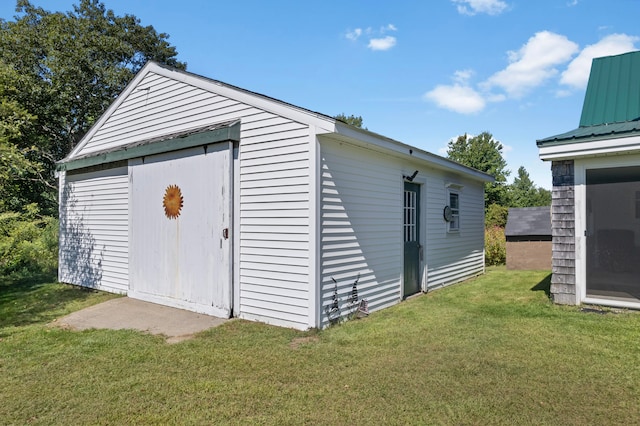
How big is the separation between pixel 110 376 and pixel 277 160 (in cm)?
322

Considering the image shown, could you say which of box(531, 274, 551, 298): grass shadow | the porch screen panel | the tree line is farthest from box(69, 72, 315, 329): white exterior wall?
the tree line

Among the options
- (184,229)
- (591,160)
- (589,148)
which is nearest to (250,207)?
(184,229)

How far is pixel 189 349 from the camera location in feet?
14.5

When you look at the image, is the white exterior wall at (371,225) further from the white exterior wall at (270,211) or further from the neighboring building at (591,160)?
the neighboring building at (591,160)

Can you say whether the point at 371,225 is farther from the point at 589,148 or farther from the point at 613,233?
the point at 613,233

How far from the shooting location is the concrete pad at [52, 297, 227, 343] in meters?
5.27

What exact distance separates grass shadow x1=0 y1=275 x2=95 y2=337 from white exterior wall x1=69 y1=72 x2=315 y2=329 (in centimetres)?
343

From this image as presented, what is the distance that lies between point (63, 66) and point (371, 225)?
1734cm

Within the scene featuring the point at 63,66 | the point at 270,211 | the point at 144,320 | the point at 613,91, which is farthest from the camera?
the point at 63,66

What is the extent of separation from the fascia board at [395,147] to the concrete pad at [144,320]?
3.27 metres

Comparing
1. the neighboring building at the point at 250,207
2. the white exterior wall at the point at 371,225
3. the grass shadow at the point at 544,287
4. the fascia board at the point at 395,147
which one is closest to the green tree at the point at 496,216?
the grass shadow at the point at 544,287

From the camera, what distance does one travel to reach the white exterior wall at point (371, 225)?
5.32 m

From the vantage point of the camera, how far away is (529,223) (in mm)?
11406

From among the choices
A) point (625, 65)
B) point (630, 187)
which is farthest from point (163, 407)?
point (630, 187)
